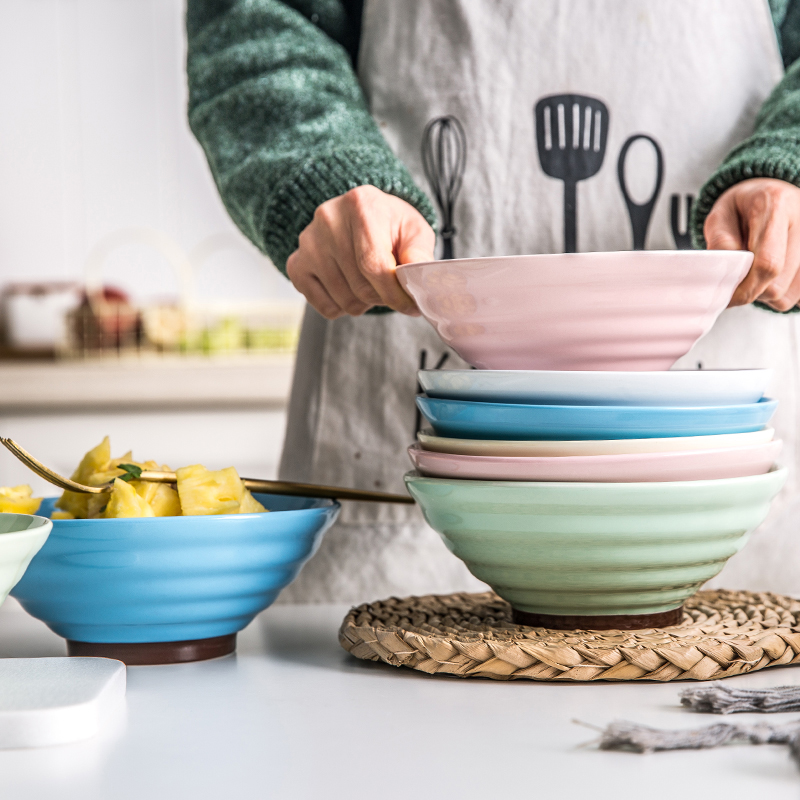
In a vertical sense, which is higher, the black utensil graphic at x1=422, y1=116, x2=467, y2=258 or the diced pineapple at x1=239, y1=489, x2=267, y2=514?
the black utensil graphic at x1=422, y1=116, x2=467, y2=258

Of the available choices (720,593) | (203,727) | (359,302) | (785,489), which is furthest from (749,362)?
(203,727)

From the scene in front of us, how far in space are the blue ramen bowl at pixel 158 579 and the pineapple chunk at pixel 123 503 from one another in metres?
0.02

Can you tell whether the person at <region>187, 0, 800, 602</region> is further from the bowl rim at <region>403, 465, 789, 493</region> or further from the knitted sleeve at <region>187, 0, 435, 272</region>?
the bowl rim at <region>403, 465, 789, 493</region>

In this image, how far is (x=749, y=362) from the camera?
95 cm

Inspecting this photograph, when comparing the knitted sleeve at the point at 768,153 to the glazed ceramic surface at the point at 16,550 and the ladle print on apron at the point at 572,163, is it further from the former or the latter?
the glazed ceramic surface at the point at 16,550

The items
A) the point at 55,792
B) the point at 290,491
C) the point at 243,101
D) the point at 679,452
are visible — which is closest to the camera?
the point at 55,792

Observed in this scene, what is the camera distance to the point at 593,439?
56cm

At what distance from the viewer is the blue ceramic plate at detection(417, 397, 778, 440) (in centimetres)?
55

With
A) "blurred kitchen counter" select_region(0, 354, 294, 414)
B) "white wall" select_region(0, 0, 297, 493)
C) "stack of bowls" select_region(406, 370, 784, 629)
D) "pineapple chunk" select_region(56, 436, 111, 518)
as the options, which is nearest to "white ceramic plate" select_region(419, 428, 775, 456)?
"stack of bowls" select_region(406, 370, 784, 629)

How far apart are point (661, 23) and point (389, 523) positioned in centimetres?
54

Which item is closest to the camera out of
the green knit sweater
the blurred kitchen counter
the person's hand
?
the person's hand

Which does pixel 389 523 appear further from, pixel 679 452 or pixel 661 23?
pixel 661 23

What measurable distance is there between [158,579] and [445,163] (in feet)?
1.80

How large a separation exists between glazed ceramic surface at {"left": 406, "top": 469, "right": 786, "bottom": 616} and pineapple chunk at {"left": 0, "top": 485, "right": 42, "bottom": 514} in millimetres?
232
